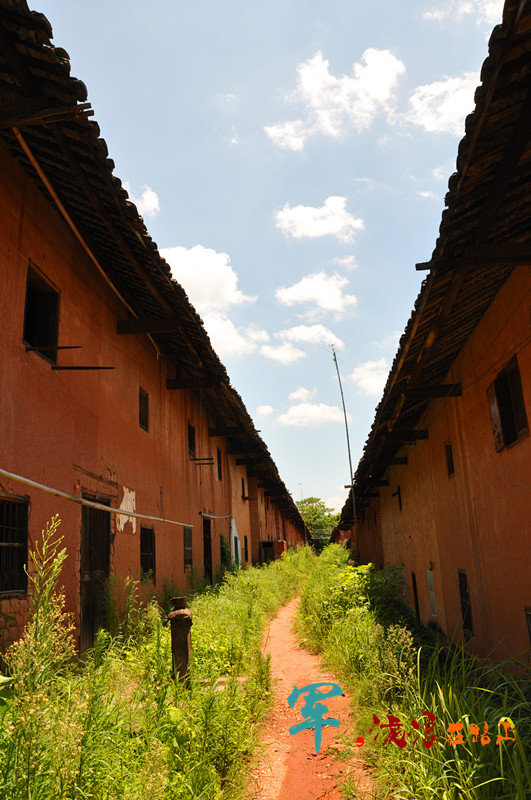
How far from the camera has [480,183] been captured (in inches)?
173

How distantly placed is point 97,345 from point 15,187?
2.55 m

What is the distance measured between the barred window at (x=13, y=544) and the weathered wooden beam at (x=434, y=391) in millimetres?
5254

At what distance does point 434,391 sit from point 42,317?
532 cm

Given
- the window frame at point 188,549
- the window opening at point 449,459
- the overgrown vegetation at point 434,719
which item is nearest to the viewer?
the overgrown vegetation at point 434,719

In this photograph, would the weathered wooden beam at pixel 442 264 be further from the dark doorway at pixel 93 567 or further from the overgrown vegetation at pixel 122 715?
the dark doorway at pixel 93 567

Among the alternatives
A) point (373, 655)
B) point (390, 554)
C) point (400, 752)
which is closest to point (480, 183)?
point (400, 752)

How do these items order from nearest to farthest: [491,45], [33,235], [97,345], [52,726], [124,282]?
[52,726]
[491,45]
[33,235]
[97,345]
[124,282]

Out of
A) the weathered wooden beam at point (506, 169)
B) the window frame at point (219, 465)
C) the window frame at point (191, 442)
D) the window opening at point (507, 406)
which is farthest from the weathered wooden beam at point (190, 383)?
the weathered wooden beam at point (506, 169)

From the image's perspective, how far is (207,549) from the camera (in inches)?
585

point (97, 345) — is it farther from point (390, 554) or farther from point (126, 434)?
point (390, 554)

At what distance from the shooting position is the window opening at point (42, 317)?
6.81 m

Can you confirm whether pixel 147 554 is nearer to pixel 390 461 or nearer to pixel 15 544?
pixel 15 544

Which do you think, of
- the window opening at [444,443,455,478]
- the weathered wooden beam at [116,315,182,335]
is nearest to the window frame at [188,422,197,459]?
the weathered wooden beam at [116,315,182,335]
